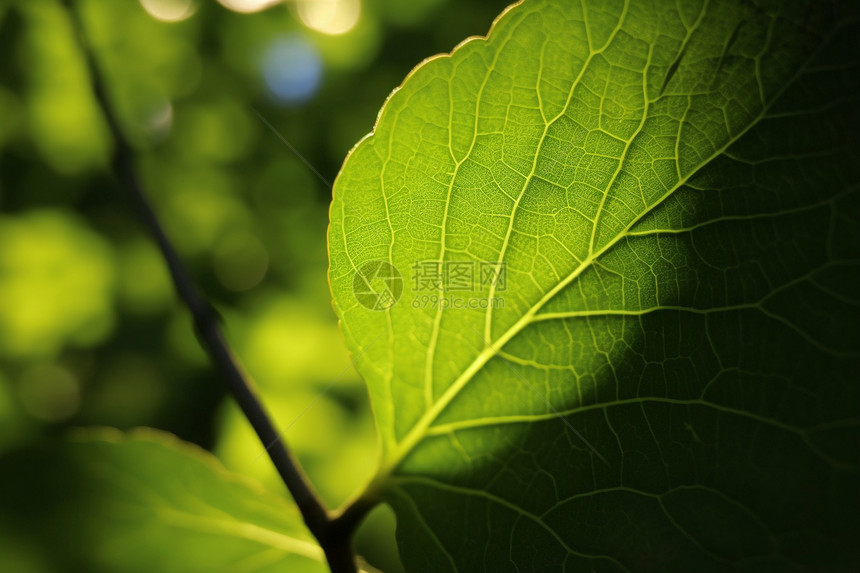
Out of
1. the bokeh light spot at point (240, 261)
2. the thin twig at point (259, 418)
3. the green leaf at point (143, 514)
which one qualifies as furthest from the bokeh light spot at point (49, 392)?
the thin twig at point (259, 418)

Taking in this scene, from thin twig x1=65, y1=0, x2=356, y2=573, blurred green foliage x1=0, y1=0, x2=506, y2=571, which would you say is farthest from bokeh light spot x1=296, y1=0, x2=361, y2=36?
thin twig x1=65, y1=0, x2=356, y2=573

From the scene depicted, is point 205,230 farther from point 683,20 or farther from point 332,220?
point 683,20

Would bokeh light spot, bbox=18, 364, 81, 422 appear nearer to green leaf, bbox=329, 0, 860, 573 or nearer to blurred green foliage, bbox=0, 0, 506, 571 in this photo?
blurred green foliage, bbox=0, 0, 506, 571

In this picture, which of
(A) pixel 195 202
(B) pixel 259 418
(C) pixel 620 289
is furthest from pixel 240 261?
(C) pixel 620 289

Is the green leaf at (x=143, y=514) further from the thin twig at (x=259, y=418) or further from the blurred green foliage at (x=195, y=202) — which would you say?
the blurred green foliage at (x=195, y=202)

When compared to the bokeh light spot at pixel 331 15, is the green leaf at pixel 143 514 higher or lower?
lower
